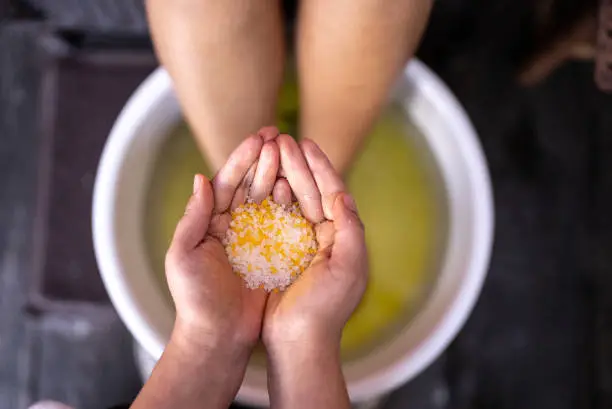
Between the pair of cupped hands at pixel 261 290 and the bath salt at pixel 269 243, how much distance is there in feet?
0.04

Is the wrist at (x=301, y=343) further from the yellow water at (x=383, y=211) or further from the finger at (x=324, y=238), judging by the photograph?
the yellow water at (x=383, y=211)

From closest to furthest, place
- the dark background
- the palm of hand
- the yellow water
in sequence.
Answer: the palm of hand < the yellow water < the dark background

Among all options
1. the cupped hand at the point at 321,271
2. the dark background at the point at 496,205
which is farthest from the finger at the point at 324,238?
the dark background at the point at 496,205

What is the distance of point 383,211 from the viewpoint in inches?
34.6

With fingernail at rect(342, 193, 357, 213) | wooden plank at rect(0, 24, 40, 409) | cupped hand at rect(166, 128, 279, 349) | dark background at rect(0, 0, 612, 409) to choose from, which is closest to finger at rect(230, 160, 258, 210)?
cupped hand at rect(166, 128, 279, 349)

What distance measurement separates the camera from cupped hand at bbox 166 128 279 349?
0.57 meters

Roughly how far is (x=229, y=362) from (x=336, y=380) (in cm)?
11

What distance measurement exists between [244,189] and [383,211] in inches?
11.3

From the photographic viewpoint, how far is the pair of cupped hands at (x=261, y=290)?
58 cm

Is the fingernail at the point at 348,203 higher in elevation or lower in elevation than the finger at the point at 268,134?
lower

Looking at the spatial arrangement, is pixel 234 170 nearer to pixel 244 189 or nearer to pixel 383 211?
pixel 244 189

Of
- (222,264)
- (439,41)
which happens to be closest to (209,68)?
(222,264)

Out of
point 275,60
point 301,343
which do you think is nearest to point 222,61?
point 275,60

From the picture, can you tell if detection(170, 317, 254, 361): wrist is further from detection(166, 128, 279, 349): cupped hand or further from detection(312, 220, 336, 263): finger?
detection(312, 220, 336, 263): finger
